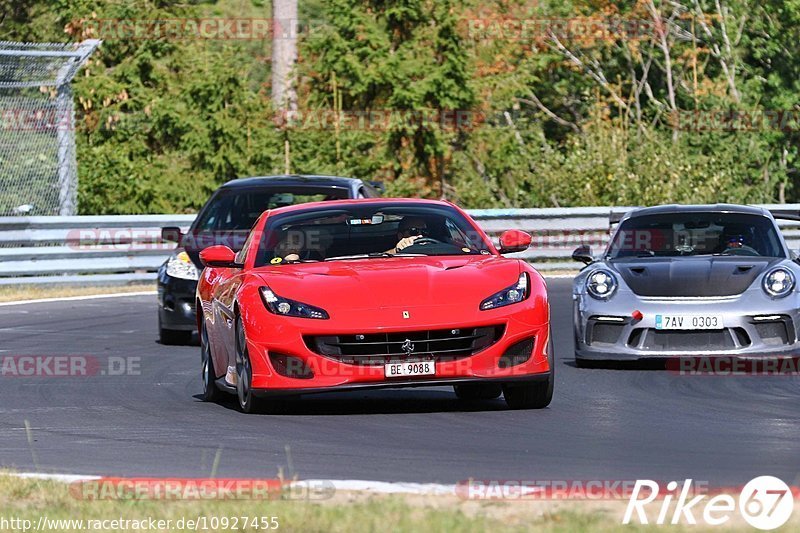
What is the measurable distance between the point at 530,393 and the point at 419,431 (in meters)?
1.21

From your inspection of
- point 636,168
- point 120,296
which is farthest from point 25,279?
point 636,168

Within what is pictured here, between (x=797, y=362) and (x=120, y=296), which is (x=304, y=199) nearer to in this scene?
(x=120, y=296)

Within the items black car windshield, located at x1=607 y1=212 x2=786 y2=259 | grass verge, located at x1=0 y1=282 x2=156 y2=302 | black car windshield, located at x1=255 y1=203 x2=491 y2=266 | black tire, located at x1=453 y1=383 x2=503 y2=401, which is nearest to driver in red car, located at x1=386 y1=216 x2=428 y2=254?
black car windshield, located at x1=255 y1=203 x2=491 y2=266

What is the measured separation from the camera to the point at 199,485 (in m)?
7.19

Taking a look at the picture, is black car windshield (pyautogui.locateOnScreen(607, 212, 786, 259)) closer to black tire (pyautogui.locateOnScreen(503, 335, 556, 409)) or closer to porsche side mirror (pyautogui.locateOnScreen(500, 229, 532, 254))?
porsche side mirror (pyautogui.locateOnScreen(500, 229, 532, 254))

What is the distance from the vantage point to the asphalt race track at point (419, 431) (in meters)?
7.88

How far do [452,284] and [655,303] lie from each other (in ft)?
10.2

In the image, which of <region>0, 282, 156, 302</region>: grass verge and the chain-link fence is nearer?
<region>0, 282, 156, 302</region>: grass verge

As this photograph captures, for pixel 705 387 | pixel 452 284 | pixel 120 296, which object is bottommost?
pixel 120 296

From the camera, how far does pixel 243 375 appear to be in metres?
10.3

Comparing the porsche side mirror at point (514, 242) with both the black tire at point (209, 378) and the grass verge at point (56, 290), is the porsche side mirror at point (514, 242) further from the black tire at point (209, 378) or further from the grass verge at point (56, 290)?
the grass verge at point (56, 290)

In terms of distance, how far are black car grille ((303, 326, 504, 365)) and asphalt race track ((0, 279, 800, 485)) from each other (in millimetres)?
370

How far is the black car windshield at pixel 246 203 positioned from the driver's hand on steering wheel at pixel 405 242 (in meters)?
5.62

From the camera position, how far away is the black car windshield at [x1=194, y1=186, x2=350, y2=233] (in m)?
16.6
